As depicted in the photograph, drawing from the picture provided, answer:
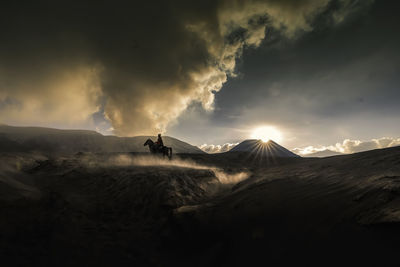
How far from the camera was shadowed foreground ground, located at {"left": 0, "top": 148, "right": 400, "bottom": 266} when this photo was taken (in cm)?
372

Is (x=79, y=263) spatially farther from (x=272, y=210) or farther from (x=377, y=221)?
(x=377, y=221)

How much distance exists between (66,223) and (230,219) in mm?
5846

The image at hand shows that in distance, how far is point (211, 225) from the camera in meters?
5.89

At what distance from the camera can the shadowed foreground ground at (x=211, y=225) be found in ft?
12.2

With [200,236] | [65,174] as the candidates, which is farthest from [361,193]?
[65,174]

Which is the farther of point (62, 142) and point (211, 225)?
point (62, 142)

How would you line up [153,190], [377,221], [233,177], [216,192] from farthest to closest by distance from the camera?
1. [233,177]
2. [216,192]
3. [153,190]
4. [377,221]

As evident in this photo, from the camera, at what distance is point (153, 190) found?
8711mm

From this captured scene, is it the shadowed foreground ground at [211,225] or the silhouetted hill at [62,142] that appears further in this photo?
the silhouetted hill at [62,142]

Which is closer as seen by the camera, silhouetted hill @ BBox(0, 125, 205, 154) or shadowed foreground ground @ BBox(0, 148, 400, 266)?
shadowed foreground ground @ BBox(0, 148, 400, 266)

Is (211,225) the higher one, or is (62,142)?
(62,142)

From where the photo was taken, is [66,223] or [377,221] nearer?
[377,221]

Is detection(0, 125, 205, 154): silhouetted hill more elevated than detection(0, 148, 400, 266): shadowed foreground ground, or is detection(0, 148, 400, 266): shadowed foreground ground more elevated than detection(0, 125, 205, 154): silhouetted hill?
detection(0, 125, 205, 154): silhouetted hill

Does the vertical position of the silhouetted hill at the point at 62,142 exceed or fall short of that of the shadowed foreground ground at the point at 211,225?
it exceeds it
